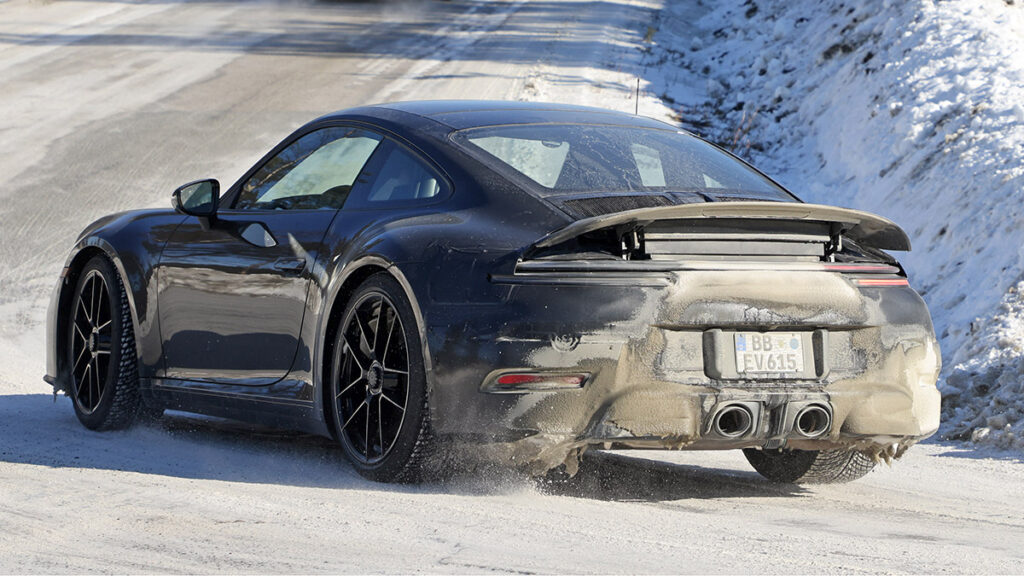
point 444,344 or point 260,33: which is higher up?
point 444,344

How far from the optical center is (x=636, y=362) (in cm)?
443

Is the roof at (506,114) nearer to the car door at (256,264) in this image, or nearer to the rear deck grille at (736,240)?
the car door at (256,264)

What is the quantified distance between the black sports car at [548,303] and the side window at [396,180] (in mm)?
10

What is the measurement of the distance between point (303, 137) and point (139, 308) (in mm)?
1119

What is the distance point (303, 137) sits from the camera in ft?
19.4

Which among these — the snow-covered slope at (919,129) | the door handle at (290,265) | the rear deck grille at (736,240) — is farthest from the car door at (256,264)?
the snow-covered slope at (919,129)

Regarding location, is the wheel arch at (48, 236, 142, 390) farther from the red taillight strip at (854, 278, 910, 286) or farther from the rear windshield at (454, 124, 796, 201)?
the red taillight strip at (854, 278, 910, 286)

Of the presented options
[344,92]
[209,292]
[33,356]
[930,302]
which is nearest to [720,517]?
[209,292]

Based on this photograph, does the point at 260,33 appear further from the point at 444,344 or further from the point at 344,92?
the point at 444,344

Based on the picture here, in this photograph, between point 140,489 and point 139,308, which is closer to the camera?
point 140,489

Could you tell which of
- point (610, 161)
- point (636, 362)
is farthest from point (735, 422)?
point (610, 161)

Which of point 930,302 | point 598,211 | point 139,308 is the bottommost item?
point 930,302

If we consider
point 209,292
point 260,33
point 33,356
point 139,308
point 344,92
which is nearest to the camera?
point 209,292

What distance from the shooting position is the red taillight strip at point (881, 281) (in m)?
4.80
